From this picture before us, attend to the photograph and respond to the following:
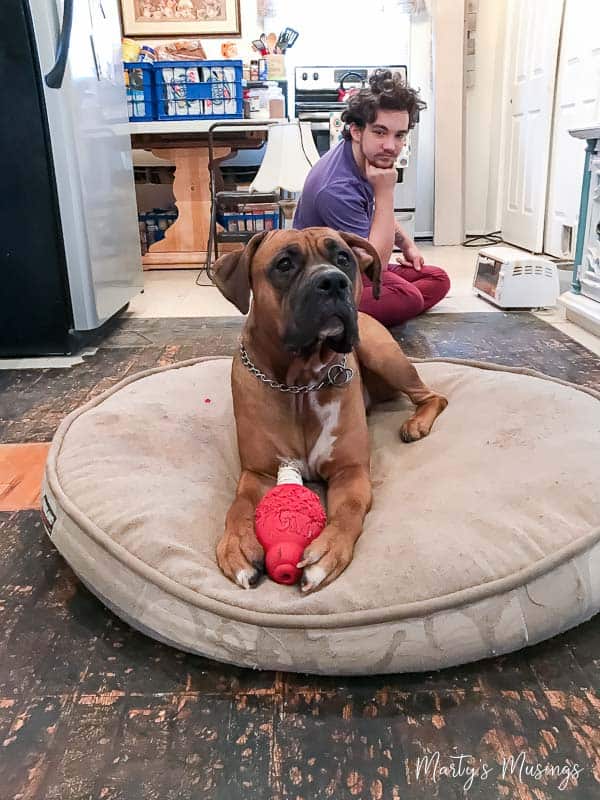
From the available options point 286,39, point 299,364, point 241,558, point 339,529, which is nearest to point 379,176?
point 299,364

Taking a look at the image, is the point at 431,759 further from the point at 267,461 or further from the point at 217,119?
the point at 217,119

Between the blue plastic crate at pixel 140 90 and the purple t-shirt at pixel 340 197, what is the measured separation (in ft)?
8.76

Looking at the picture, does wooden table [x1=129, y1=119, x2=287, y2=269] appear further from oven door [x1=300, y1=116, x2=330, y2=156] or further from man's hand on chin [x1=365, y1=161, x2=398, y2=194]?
man's hand on chin [x1=365, y1=161, x2=398, y2=194]

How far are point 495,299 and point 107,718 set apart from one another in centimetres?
316

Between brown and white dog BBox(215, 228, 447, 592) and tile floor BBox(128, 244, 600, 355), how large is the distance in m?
1.74

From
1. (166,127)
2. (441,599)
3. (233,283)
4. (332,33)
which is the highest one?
(332,33)

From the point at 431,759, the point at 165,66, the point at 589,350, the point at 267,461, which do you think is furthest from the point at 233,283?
the point at 165,66

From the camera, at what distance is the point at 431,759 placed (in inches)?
36.6

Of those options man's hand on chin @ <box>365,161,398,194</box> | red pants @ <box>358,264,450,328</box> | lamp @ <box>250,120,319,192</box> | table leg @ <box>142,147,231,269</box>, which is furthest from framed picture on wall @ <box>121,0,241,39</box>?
man's hand on chin @ <box>365,161,398,194</box>

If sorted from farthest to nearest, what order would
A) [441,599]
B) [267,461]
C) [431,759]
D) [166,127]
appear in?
[166,127] → [267,461] → [441,599] → [431,759]

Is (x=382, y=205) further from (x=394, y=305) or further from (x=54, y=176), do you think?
(x=54, y=176)

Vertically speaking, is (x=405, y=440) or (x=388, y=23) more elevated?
(x=388, y=23)

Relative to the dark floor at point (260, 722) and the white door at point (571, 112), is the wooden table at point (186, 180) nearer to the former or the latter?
the white door at point (571, 112)

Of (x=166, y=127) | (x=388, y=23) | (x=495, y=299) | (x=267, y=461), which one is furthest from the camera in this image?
(x=388, y=23)
